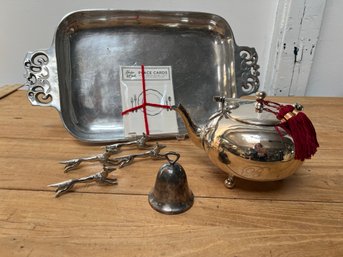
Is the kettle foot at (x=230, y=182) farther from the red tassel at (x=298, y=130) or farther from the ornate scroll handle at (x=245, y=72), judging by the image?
the ornate scroll handle at (x=245, y=72)

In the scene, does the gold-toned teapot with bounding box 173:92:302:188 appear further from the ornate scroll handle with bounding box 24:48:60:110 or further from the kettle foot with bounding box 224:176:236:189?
the ornate scroll handle with bounding box 24:48:60:110

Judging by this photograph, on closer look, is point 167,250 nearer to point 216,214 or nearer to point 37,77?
point 216,214

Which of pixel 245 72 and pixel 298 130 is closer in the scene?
pixel 298 130

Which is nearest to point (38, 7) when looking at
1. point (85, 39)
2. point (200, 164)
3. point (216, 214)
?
point (85, 39)

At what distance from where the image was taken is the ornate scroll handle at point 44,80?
569mm

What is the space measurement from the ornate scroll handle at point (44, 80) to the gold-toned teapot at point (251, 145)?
0.32m

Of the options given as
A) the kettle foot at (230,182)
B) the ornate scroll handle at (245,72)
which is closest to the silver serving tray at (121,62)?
the ornate scroll handle at (245,72)

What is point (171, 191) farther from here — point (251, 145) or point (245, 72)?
point (245, 72)

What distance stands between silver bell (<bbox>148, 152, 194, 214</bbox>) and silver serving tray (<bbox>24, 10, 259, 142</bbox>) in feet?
0.69

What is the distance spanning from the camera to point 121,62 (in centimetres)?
64

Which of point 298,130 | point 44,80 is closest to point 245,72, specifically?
point 298,130

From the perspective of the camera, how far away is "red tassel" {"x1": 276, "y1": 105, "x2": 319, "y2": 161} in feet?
1.35

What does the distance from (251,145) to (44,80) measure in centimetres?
41

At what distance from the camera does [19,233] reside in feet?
1.20
